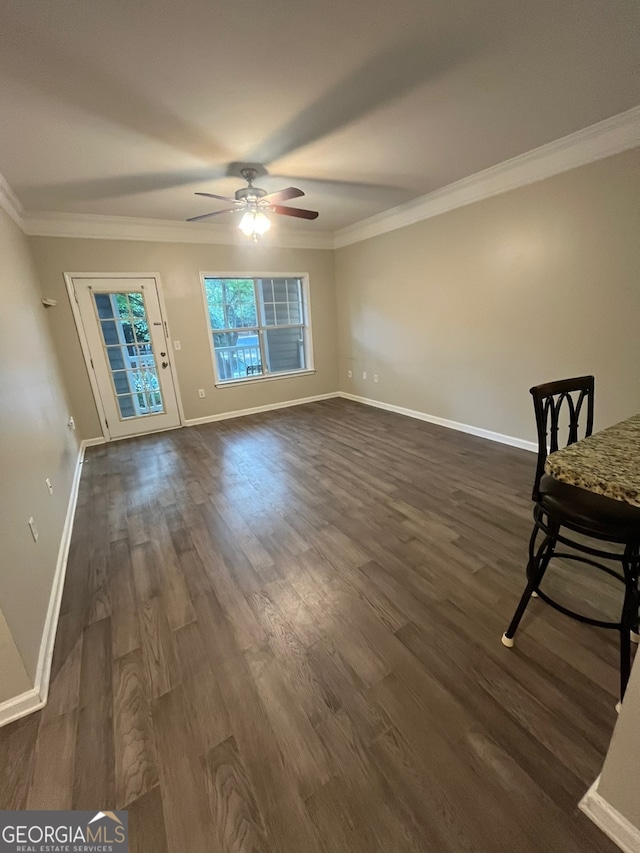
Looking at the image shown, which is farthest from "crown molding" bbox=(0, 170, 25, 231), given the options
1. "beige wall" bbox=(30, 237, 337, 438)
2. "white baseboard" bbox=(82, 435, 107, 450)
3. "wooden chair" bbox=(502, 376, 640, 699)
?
"wooden chair" bbox=(502, 376, 640, 699)

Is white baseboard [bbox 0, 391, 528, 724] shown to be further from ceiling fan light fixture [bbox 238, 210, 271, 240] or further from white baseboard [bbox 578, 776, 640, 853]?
ceiling fan light fixture [bbox 238, 210, 271, 240]

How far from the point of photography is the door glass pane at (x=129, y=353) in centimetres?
424

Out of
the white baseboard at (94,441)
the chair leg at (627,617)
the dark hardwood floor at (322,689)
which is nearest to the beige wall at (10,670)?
the dark hardwood floor at (322,689)

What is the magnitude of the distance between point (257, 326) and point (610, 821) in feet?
17.8

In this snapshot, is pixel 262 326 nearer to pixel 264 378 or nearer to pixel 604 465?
pixel 264 378

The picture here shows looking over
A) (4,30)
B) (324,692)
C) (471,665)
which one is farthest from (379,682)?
(4,30)

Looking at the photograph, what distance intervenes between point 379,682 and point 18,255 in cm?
419

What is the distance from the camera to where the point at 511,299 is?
335 centimetres

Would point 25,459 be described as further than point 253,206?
No

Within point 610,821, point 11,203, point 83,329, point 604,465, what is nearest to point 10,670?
point 610,821

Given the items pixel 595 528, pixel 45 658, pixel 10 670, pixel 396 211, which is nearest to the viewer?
pixel 595 528

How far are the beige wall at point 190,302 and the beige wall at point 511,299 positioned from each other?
0.86 metres

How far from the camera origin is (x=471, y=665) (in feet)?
4.58

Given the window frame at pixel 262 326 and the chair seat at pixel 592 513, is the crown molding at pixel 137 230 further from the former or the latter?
the chair seat at pixel 592 513
